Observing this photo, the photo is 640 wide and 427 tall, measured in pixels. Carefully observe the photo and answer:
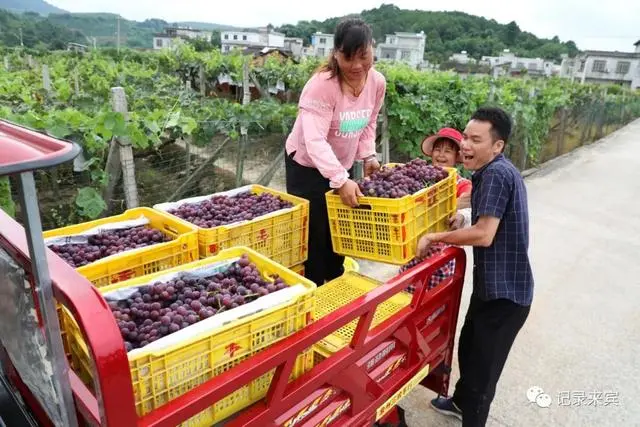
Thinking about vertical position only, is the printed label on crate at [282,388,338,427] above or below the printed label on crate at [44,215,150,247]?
below

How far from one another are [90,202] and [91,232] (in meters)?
1.87

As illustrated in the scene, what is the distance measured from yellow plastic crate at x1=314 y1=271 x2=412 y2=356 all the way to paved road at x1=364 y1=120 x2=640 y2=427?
0.85 metres

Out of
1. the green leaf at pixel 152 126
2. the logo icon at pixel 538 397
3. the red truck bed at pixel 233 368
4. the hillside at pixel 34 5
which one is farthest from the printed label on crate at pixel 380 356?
the hillside at pixel 34 5

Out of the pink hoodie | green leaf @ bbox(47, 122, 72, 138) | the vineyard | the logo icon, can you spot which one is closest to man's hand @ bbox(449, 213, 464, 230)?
the pink hoodie

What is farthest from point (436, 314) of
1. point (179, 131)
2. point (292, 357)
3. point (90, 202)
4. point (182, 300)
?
point (179, 131)

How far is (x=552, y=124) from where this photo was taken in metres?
12.5

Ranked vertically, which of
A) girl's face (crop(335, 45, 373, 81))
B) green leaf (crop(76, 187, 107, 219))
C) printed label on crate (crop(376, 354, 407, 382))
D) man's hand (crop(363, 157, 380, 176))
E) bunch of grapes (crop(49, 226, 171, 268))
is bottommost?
printed label on crate (crop(376, 354, 407, 382))

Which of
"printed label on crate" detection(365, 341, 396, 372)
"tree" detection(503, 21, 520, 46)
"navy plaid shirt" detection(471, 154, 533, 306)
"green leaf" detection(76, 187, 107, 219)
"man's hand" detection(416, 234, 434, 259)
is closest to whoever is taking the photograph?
"printed label on crate" detection(365, 341, 396, 372)

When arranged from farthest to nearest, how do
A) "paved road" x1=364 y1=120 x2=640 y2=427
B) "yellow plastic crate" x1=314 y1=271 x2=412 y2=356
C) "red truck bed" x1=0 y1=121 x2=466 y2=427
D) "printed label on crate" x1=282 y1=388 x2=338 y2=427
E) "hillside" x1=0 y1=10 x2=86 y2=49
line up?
"hillside" x1=0 y1=10 x2=86 y2=49, "paved road" x1=364 y1=120 x2=640 y2=427, "yellow plastic crate" x1=314 y1=271 x2=412 y2=356, "printed label on crate" x1=282 y1=388 x2=338 y2=427, "red truck bed" x1=0 y1=121 x2=466 y2=427

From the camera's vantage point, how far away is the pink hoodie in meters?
2.57

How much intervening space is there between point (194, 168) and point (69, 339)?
14.4 ft

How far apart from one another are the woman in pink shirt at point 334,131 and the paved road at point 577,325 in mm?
1285

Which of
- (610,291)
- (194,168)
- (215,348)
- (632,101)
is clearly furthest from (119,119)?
(632,101)

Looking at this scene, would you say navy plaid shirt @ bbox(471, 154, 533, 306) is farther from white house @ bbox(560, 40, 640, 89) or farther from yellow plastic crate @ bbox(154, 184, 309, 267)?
white house @ bbox(560, 40, 640, 89)
